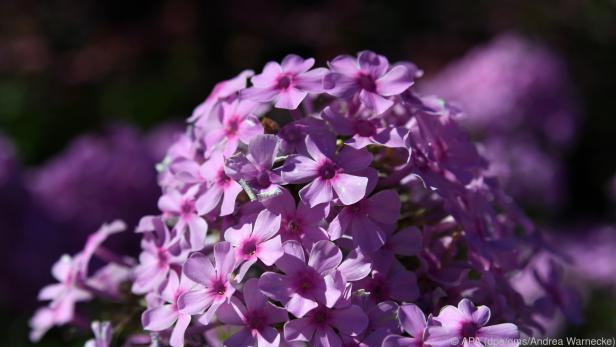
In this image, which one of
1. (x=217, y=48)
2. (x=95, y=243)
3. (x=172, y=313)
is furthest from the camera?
(x=217, y=48)

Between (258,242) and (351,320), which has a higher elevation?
(258,242)

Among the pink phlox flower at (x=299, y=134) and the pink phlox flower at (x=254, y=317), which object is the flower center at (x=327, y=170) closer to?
the pink phlox flower at (x=299, y=134)

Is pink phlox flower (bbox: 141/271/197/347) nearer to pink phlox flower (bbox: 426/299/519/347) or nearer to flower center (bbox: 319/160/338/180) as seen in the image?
flower center (bbox: 319/160/338/180)

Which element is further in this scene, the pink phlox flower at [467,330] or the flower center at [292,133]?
the flower center at [292,133]

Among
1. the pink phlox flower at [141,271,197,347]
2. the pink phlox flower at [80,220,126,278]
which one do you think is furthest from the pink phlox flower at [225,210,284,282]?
the pink phlox flower at [80,220,126,278]

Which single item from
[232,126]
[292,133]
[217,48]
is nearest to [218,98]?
[232,126]

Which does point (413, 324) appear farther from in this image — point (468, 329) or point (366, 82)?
point (366, 82)

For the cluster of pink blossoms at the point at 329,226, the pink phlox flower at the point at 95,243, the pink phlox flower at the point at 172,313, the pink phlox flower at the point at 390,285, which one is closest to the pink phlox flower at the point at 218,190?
the cluster of pink blossoms at the point at 329,226

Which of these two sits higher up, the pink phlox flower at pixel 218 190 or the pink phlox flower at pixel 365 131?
the pink phlox flower at pixel 218 190
